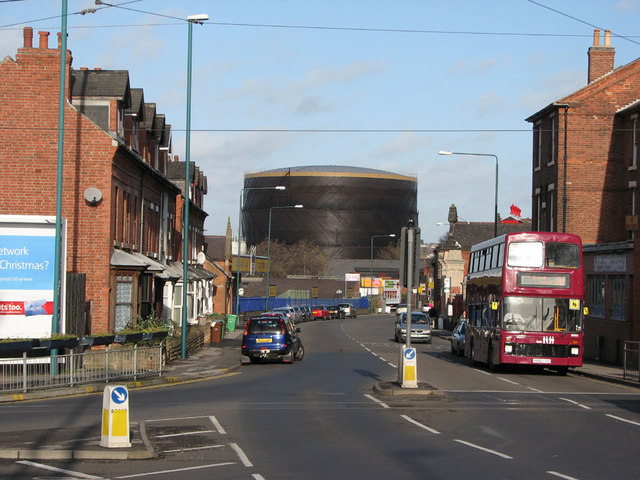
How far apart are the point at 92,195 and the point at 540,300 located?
1519cm

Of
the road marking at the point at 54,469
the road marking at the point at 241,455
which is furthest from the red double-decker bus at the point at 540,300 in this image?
the road marking at the point at 54,469

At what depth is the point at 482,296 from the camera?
32.2 meters

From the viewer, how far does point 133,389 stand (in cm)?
2312

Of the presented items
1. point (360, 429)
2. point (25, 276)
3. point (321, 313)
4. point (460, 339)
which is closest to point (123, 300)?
point (25, 276)

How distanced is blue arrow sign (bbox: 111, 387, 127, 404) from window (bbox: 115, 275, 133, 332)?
65.1 ft

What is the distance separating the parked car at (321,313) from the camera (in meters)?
92.9

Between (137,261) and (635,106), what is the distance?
24.5 m

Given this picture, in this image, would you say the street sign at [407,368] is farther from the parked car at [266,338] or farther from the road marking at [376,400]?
the parked car at [266,338]

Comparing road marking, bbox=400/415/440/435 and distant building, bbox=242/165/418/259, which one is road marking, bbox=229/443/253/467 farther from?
distant building, bbox=242/165/418/259

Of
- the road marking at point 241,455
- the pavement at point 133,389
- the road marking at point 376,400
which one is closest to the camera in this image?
the road marking at point 241,455

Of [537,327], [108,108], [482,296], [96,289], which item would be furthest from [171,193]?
[537,327]

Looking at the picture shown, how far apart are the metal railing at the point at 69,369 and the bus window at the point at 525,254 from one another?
11844 mm

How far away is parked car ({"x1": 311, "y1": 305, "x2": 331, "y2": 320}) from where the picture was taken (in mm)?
92938

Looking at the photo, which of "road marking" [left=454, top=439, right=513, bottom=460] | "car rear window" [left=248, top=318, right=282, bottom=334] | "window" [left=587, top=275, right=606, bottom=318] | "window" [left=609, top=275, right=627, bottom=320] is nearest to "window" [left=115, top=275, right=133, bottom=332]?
"car rear window" [left=248, top=318, right=282, bottom=334]
